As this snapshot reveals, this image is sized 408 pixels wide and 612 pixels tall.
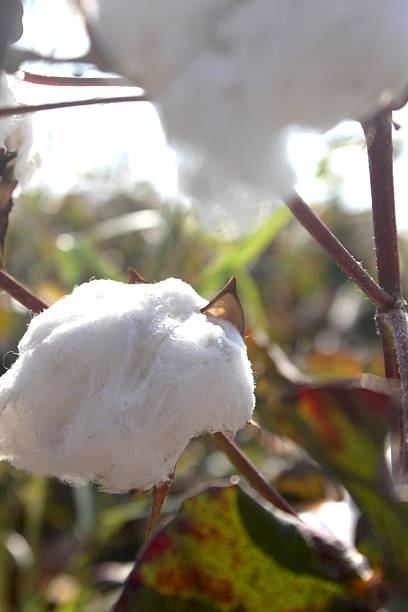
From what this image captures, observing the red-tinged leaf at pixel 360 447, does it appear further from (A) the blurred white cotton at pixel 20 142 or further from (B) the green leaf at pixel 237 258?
(B) the green leaf at pixel 237 258

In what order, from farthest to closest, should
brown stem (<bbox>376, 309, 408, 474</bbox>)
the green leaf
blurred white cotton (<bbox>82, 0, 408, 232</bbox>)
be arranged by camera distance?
the green leaf → brown stem (<bbox>376, 309, 408, 474</bbox>) → blurred white cotton (<bbox>82, 0, 408, 232</bbox>)

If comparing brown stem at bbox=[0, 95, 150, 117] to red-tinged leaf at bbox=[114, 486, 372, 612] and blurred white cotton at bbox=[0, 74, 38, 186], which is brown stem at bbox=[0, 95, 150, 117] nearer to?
blurred white cotton at bbox=[0, 74, 38, 186]

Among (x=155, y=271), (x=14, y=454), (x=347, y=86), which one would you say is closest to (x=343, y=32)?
(x=347, y=86)

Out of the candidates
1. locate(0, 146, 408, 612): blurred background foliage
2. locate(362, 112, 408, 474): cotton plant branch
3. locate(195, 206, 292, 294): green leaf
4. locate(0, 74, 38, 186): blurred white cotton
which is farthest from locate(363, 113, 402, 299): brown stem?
locate(195, 206, 292, 294): green leaf

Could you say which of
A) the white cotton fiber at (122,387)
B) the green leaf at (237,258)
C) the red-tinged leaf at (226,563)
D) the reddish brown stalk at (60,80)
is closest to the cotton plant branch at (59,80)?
the reddish brown stalk at (60,80)

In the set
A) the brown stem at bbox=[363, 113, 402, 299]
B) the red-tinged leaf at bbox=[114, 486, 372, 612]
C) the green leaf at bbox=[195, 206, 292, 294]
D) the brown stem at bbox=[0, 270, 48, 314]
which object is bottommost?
the red-tinged leaf at bbox=[114, 486, 372, 612]

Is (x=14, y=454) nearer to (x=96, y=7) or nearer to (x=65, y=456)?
(x=65, y=456)
